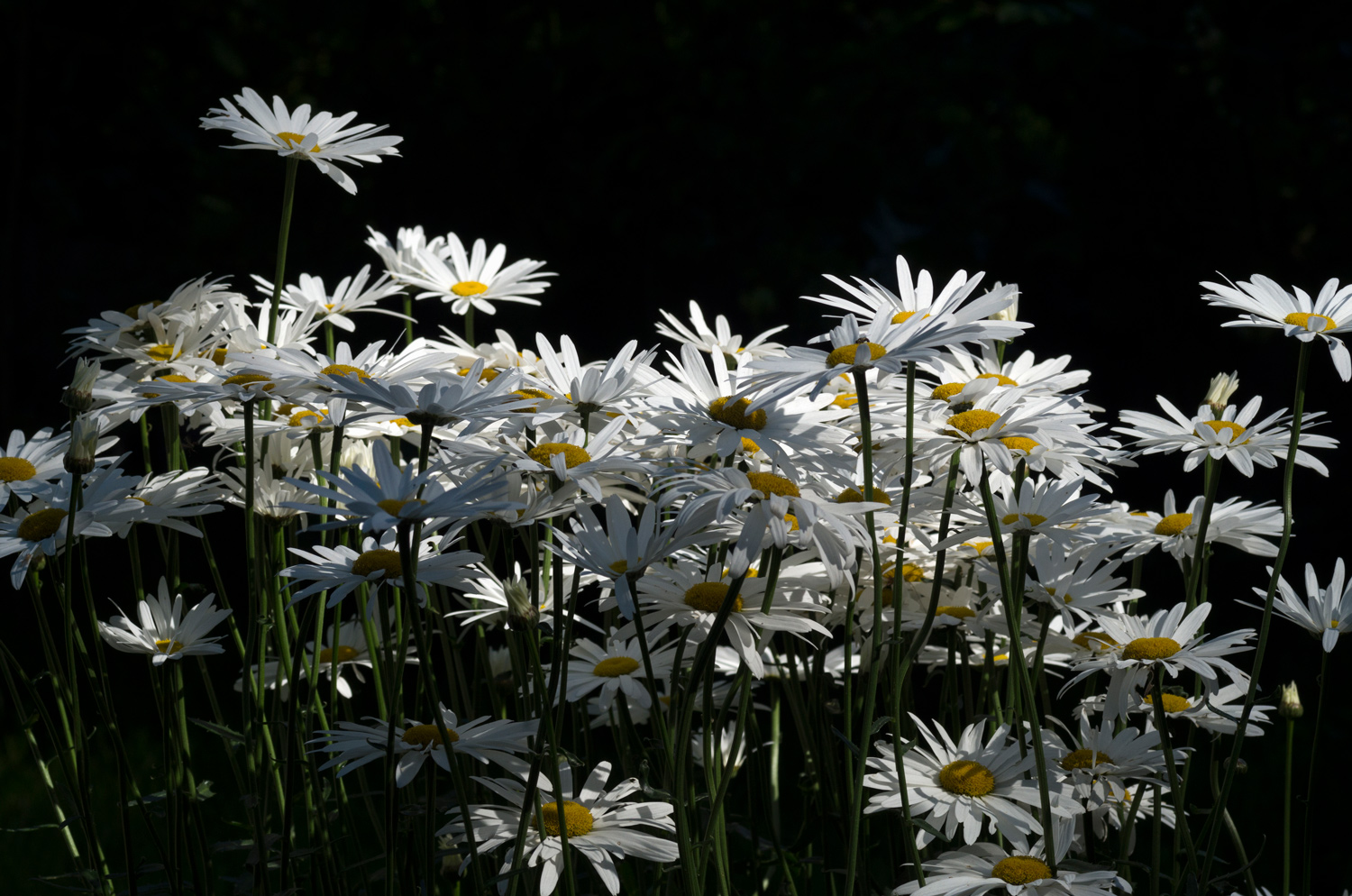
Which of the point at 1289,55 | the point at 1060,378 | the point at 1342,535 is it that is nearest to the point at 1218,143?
the point at 1289,55

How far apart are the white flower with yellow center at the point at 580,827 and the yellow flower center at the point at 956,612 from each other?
39 cm

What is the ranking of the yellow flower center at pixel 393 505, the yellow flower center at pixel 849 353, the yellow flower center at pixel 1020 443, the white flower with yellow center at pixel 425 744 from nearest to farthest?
1. the yellow flower center at pixel 393 505
2. the yellow flower center at pixel 849 353
3. the white flower with yellow center at pixel 425 744
4. the yellow flower center at pixel 1020 443

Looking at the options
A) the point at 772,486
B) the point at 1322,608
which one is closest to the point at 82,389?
the point at 772,486

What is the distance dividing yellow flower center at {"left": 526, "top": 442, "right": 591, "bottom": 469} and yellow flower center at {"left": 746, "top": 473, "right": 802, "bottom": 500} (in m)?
0.16

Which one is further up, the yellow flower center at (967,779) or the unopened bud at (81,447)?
the unopened bud at (81,447)

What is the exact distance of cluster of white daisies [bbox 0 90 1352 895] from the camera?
3.13ft

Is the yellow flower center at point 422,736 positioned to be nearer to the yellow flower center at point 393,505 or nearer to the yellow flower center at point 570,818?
the yellow flower center at point 570,818

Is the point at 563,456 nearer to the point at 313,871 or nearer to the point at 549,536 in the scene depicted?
the point at 549,536

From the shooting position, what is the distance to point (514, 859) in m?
A: 0.99

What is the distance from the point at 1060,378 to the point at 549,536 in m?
0.56

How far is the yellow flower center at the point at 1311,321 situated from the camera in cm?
105

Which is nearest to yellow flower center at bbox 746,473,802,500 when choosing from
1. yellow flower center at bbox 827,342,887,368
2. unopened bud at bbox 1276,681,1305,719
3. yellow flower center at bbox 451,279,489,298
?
yellow flower center at bbox 827,342,887,368

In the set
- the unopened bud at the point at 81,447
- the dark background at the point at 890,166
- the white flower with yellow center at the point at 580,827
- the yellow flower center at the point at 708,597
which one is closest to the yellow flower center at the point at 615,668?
the white flower with yellow center at the point at 580,827

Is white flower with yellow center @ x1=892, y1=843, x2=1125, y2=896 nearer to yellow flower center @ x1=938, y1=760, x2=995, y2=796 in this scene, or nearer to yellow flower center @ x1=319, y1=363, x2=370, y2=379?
yellow flower center @ x1=938, y1=760, x2=995, y2=796
